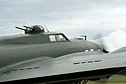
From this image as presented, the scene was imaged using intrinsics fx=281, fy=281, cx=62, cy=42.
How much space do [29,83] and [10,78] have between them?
89cm

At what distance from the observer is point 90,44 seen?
15.6 meters

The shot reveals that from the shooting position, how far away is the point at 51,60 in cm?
1254

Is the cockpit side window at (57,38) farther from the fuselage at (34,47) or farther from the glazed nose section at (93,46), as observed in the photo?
the glazed nose section at (93,46)

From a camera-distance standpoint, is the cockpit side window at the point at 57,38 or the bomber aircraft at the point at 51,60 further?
the cockpit side window at the point at 57,38

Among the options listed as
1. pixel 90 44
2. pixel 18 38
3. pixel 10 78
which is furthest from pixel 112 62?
pixel 90 44

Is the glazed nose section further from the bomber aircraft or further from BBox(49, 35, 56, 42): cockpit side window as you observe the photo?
BBox(49, 35, 56, 42): cockpit side window

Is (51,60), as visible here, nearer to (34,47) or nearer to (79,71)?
(34,47)

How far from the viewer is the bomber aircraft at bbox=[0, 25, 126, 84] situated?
888cm

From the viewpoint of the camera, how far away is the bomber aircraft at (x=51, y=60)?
8875mm

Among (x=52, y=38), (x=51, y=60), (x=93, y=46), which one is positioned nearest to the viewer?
(x=51, y=60)

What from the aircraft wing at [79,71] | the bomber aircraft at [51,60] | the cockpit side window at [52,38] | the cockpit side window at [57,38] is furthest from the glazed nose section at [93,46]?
the aircraft wing at [79,71]

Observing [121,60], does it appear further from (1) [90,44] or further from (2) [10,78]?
(1) [90,44]

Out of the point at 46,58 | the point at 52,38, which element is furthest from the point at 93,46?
the point at 46,58

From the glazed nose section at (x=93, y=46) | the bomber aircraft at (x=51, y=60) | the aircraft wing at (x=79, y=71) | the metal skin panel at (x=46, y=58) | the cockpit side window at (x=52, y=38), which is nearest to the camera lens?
the aircraft wing at (x=79, y=71)
